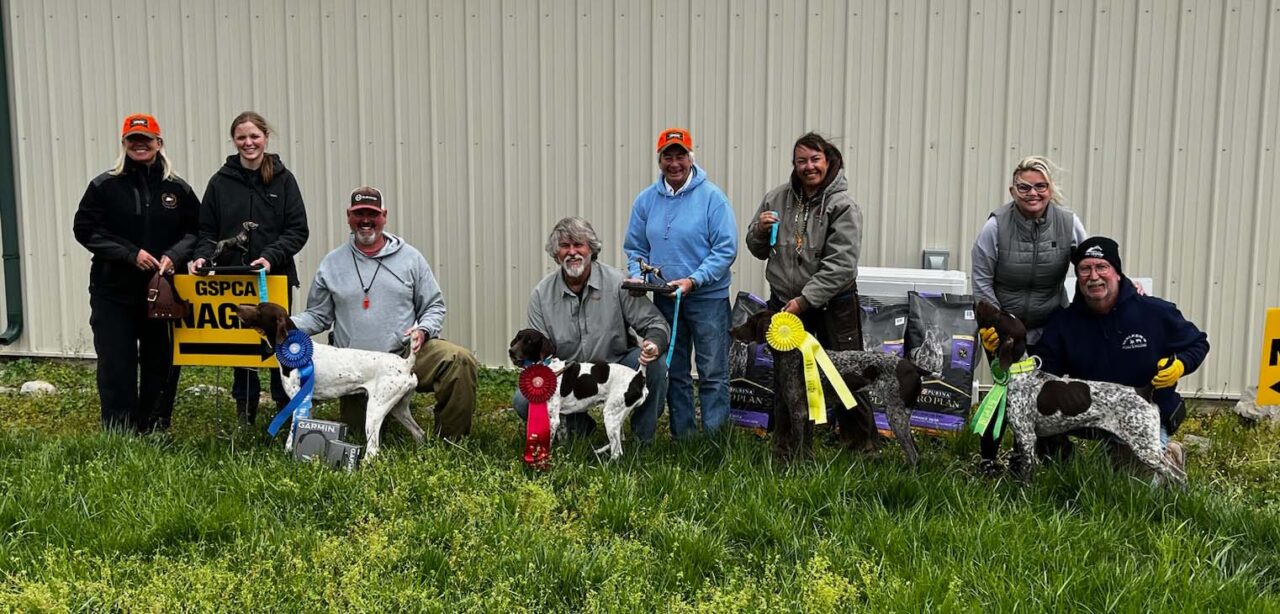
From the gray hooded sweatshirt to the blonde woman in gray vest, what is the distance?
2829mm

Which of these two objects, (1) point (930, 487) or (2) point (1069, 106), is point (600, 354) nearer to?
(1) point (930, 487)

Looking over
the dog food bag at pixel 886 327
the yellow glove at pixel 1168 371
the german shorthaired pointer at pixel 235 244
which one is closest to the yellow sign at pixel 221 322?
the german shorthaired pointer at pixel 235 244

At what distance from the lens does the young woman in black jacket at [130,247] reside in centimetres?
493

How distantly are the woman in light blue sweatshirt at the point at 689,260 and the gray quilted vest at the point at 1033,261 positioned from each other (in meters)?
1.33

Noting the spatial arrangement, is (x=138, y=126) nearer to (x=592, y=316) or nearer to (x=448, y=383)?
(x=448, y=383)

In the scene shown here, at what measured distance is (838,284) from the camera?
14.7ft

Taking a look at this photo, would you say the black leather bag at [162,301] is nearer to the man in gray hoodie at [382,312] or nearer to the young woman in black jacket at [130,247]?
the young woman in black jacket at [130,247]

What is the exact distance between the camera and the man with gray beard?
15.4ft

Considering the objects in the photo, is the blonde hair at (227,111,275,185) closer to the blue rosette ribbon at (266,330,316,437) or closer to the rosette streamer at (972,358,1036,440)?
the blue rosette ribbon at (266,330,316,437)

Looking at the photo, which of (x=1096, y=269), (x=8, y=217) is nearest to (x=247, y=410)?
(x=8, y=217)

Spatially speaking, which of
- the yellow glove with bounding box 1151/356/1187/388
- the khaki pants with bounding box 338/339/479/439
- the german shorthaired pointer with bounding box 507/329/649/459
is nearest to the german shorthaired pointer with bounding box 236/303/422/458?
the khaki pants with bounding box 338/339/479/439

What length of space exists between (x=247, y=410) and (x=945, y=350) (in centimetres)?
395

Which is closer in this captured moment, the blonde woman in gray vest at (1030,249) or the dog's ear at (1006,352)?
the dog's ear at (1006,352)

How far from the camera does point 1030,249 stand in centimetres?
449
